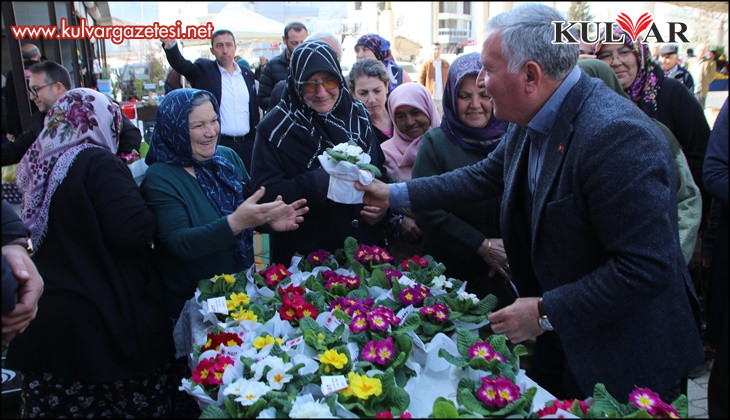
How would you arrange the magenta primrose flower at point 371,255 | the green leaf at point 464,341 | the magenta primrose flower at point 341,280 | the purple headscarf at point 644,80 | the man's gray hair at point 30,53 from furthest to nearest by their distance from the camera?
the man's gray hair at point 30,53
the purple headscarf at point 644,80
the magenta primrose flower at point 371,255
the magenta primrose flower at point 341,280
the green leaf at point 464,341

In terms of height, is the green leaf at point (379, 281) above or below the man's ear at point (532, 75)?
below

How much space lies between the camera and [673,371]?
1537mm

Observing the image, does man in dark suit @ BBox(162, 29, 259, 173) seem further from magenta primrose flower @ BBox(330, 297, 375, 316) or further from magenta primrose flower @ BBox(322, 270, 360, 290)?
magenta primrose flower @ BBox(330, 297, 375, 316)

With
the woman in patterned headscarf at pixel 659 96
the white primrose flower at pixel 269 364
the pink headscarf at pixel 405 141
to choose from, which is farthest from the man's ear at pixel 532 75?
the woman in patterned headscarf at pixel 659 96

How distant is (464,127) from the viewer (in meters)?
2.44

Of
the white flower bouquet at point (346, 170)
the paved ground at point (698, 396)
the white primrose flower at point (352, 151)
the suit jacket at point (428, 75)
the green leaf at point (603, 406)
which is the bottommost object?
the paved ground at point (698, 396)

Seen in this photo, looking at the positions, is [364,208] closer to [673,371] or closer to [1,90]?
[673,371]

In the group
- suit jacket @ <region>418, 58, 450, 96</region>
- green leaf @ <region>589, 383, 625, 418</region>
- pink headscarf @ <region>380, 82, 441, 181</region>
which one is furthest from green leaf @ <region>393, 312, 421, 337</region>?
suit jacket @ <region>418, 58, 450, 96</region>

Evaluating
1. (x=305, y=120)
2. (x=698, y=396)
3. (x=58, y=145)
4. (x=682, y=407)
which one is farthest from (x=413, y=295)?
(x=698, y=396)

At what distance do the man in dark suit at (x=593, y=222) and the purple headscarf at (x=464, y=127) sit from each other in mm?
736

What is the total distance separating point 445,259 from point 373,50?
2.68m

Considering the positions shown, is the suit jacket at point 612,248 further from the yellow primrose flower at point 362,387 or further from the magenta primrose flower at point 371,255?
the magenta primrose flower at point 371,255

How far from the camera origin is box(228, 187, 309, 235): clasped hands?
2078mm

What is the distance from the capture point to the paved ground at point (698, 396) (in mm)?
2758
